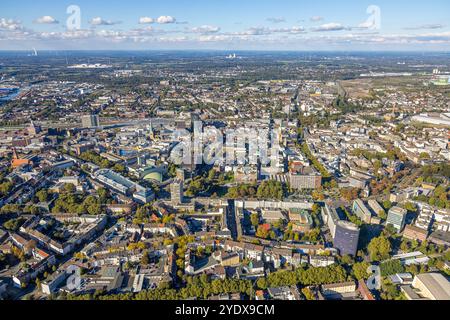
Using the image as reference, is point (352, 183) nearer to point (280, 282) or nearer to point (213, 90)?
point (280, 282)

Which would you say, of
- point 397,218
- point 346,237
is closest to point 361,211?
point 397,218

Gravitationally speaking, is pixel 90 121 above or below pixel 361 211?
above

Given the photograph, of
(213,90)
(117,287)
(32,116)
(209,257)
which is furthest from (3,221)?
(213,90)

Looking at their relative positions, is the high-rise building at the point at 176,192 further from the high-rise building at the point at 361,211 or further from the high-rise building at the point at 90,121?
the high-rise building at the point at 90,121

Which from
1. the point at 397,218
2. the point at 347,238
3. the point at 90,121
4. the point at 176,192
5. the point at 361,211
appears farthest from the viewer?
the point at 90,121

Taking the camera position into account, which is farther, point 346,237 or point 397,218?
point 397,218

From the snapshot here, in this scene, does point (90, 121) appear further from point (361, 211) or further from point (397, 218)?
point (397, 218)

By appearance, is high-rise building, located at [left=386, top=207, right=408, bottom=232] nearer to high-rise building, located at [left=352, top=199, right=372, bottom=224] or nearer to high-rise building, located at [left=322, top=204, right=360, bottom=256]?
high-rise building, located at [left=352, top=199, right=372, bottom=224]

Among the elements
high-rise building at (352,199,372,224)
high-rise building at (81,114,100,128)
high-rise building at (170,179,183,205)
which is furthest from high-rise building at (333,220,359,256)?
high-rise building at (81,114,100,128)
